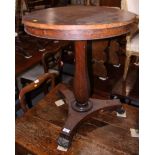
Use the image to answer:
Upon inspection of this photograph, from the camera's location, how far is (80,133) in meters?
1.26

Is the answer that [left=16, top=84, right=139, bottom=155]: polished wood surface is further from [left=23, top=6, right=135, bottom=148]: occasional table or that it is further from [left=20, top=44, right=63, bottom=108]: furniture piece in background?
[left=20, top=44, right=63, bottom=108]: furniture piece in background

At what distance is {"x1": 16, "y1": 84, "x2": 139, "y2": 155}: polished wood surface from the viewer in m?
1.14

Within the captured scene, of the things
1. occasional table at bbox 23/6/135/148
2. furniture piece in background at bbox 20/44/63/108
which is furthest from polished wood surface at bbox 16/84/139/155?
furniture piece in background at bbox 20/44/63/108

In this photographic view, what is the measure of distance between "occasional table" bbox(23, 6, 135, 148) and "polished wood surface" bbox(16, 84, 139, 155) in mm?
61

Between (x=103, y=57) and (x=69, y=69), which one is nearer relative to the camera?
(x=103, y=57)

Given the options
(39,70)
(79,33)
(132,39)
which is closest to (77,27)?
(79,33)

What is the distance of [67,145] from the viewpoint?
3.75 feet

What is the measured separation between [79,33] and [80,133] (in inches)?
23.7

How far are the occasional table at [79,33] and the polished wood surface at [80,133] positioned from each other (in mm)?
61

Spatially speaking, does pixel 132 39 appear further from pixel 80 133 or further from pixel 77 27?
pixel 77 27

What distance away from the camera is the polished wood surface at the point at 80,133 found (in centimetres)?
114

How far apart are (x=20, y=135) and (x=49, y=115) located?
0.75 ft
